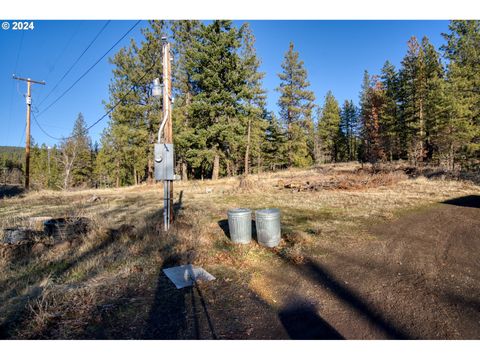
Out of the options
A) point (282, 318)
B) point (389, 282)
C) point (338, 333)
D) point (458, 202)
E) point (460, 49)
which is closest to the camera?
point (338, 333)

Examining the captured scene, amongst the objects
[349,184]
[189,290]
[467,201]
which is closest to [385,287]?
[189,290]

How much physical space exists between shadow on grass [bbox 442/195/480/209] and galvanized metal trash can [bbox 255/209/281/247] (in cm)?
950

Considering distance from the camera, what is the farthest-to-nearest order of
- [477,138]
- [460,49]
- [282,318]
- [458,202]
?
[460,49] < [477,138] < [458,202] < [282,318]

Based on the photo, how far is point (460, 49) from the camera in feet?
82.2

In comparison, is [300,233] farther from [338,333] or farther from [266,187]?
[266,187]

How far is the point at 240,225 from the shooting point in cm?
652

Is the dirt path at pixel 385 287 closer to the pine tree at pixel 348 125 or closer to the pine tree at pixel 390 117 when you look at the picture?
the pine tree at pixel 390 117

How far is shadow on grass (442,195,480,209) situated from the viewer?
1110cm

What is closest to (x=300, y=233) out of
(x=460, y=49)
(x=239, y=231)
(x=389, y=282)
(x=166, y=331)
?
(x=239, y=231)

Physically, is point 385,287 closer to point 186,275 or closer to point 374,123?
point 186,275

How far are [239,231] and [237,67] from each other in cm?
2156

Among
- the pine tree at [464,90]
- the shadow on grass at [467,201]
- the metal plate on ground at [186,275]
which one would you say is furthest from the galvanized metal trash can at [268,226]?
the pine tree at [464,90]

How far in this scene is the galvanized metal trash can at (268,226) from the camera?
628 cm

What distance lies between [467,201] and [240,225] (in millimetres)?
11292
